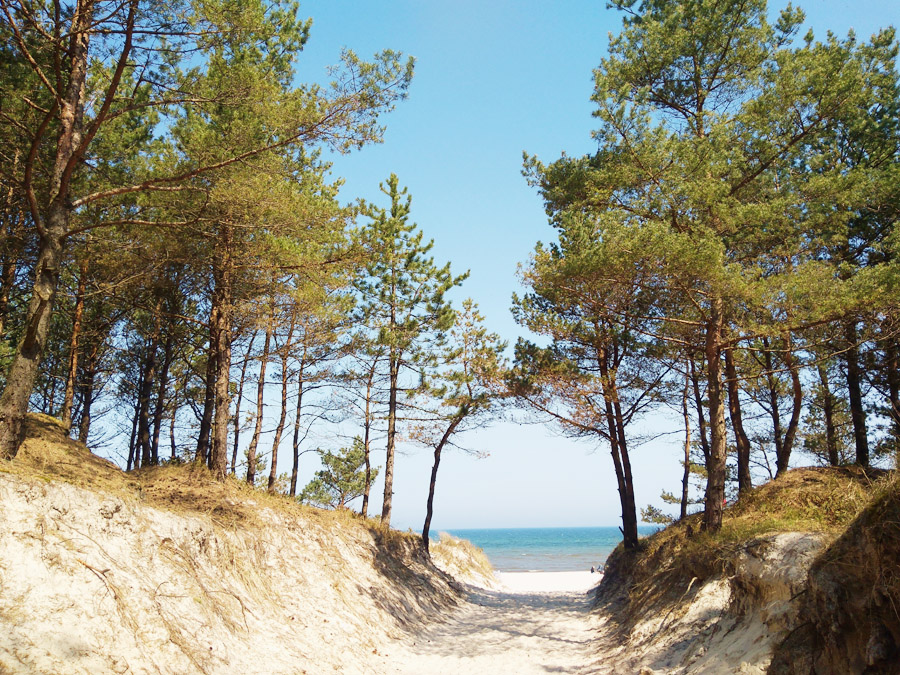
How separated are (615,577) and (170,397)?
16.4m

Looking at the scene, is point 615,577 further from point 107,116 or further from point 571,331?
point 107,116

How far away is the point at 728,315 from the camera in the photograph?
1187 cm

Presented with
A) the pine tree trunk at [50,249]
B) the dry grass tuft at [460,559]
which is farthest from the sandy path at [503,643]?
the pine tree trunk at [50,249]

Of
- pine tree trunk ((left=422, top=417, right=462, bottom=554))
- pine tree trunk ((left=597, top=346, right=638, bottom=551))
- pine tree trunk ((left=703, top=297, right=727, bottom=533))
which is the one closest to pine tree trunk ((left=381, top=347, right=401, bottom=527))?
pine tree trunk ((left=422, top=417, right=462, bottom=554))

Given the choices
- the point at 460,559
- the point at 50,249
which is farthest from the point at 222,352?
the point at 460,559

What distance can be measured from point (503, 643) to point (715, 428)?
21.7 feet

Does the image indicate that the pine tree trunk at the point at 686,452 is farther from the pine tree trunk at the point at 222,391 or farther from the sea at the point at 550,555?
the pine tree trunk at the point at 222,391

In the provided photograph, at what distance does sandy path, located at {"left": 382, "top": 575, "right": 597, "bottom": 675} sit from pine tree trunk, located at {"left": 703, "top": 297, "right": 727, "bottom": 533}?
3.81m

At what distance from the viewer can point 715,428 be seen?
11.2 metres

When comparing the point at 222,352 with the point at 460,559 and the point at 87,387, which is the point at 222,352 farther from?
the point at 460,559

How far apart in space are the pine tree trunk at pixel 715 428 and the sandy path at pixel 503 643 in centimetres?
381

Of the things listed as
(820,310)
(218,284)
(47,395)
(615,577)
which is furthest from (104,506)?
(615,577)

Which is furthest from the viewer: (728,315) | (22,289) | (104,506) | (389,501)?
(389,501)

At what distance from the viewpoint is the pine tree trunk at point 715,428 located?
36.0 ft
